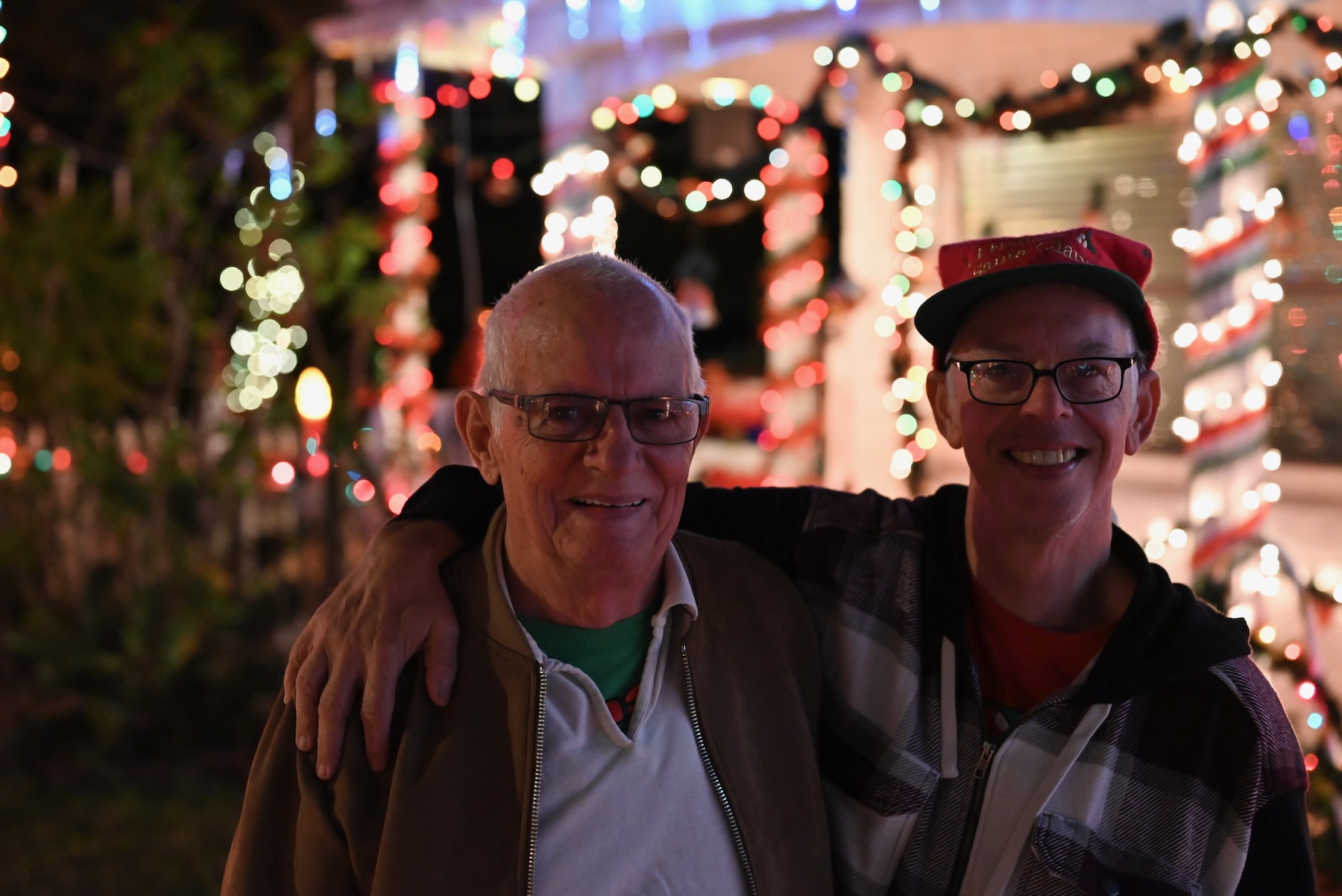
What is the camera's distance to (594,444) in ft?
5.83

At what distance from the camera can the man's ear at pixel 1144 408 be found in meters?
1.92

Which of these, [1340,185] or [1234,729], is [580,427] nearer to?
[1234,729]

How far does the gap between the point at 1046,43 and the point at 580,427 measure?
402 cm

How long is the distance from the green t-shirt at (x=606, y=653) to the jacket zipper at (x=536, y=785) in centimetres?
9

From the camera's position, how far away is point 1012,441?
6.00ft

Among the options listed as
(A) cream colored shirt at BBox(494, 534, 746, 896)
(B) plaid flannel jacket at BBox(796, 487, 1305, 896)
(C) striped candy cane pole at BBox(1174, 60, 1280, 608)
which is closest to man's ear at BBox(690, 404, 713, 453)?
(A) cream colored shirt at BBox(494, 534, 746, 896)

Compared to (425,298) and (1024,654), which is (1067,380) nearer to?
(1024,654)

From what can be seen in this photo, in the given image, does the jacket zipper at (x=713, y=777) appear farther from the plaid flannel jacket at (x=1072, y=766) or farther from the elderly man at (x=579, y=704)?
the plaid flannel jacket at (x=1072, y=766)

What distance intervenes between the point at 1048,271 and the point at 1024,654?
62cm

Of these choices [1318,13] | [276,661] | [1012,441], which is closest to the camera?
[1012,441]

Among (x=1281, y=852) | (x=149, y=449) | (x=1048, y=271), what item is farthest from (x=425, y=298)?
(x=1281, y=852)

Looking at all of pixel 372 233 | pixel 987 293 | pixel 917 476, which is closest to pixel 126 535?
pixel 372 233

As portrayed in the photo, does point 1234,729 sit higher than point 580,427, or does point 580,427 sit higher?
point 580,427

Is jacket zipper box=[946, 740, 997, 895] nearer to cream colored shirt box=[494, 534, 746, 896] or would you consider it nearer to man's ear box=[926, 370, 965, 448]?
cream colored shirt box=[494, 534, 746, 896]
